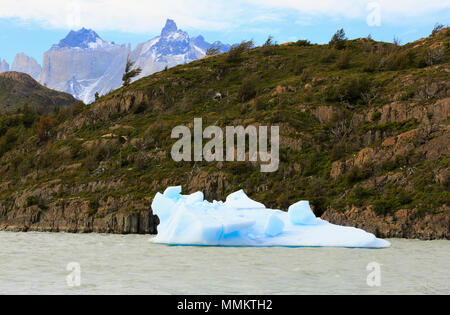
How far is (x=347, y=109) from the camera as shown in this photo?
Answer: 52781mm

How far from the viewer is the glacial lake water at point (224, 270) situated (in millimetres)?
15773

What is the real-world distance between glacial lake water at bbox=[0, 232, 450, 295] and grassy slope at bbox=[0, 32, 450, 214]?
13.2 metres

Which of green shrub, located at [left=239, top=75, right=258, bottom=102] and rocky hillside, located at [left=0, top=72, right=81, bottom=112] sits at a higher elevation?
rocky hillside, located at [left=0, top=72, right=81, bottom=112]

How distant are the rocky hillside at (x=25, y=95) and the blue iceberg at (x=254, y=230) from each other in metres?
113

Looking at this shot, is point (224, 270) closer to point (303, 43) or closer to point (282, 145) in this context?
point (282, 145)

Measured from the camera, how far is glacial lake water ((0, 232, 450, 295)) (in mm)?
15773

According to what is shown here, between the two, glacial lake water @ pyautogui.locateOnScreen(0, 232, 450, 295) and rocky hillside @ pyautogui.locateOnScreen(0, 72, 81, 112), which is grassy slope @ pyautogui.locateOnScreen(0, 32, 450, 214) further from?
rocky hillside @ pyautogui.locateOnScreen(0, 72, 81, 112)

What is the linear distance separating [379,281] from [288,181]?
2745 cm

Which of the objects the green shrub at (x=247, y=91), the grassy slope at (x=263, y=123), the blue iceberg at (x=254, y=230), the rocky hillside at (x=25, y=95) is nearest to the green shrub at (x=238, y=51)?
the grassy slope at (x=263, y=123)

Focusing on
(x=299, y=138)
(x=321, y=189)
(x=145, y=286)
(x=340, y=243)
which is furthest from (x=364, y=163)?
(x=145, y=286)

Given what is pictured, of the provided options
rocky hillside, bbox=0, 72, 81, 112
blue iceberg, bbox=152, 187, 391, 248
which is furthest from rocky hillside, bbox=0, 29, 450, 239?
rocky hillside, bbox=0, 72, 81, 112

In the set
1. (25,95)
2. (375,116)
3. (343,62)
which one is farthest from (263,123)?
(25,95)

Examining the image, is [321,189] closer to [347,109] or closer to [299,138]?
[299,138]

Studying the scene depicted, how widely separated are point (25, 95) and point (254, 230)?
421ft
